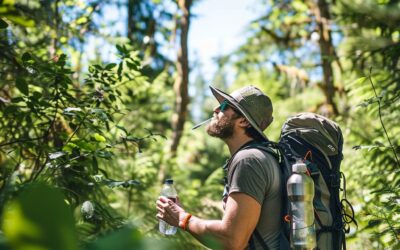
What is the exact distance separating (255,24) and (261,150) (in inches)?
536

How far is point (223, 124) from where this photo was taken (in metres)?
3.54

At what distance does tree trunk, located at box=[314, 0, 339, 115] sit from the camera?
35.6ft

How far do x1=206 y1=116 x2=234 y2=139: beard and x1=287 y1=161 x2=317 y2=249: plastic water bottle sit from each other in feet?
2.44

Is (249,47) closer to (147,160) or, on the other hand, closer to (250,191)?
(147,160)

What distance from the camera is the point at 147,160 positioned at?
8.46 meters

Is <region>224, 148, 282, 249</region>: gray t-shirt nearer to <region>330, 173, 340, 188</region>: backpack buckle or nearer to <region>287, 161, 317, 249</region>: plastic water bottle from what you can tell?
<region>287, 161, 317, 249</region>: plastic water bottle

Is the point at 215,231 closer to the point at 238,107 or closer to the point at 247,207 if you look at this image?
the point at 247,207

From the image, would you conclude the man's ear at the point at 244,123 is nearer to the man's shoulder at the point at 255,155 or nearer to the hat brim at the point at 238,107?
the hat brim at the point at 238,107

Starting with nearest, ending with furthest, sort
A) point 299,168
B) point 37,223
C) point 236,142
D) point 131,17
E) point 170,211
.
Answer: point 37,223
point 299,168
point 170,211
point 236,142
point 131,17

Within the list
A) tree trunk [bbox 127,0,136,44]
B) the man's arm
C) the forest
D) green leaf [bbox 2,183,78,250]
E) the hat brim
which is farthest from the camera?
tree trunk [bbox 127,0,136,44]

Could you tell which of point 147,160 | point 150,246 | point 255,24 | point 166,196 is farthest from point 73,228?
point 255,24

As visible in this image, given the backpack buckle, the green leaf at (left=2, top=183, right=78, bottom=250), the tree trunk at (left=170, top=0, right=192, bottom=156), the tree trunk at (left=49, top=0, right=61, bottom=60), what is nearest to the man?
the backpack buckle

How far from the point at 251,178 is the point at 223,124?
65 centimetres

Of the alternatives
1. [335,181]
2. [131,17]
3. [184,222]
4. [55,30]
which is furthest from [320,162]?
[131,17]
